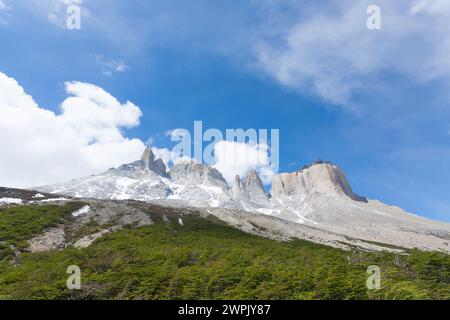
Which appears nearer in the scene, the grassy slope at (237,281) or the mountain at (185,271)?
the grassy slope at (237,281)

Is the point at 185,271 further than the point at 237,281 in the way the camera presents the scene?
Yes

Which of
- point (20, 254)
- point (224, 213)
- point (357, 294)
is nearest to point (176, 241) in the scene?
point (20, 254)

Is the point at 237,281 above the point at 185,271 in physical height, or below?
below

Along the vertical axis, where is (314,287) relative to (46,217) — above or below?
below

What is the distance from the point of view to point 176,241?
197ft

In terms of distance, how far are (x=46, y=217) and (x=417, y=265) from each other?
65.1 metres

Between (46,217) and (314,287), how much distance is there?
2498 inches

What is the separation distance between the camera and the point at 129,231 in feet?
227

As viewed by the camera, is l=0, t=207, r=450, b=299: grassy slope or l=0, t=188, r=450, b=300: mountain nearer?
l=0, t=207, r=450, b=299: grassy slope

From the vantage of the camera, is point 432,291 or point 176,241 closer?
point 432,291
